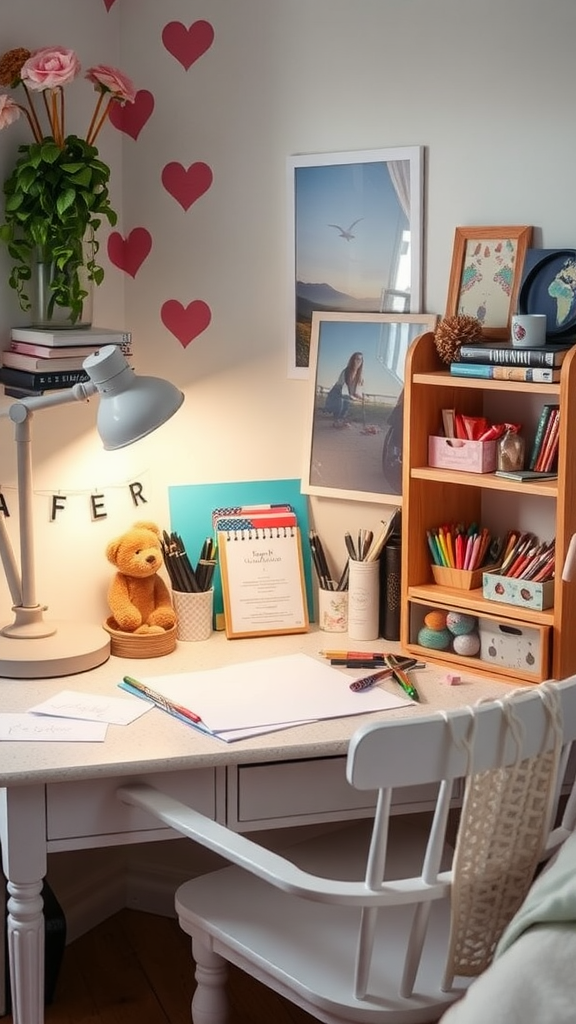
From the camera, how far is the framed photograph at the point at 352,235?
7.32ft

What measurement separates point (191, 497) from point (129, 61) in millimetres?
895

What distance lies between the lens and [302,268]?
7.76ft

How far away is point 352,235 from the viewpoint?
2.29m

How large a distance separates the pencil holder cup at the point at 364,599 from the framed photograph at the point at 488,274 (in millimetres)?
503

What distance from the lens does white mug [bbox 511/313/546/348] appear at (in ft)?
6.48

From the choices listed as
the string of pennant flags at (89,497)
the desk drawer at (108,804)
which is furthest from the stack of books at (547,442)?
the string of pennant flags at (89,497)

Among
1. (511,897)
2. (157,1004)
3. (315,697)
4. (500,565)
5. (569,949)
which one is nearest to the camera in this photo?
(569,949)

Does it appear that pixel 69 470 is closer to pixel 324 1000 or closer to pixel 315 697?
pixel 315 697

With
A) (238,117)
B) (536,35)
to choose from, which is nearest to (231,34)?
(238,117)

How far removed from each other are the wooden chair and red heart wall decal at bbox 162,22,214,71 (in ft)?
4.70

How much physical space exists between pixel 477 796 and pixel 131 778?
580mm

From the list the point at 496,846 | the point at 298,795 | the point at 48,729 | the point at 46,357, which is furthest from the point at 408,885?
the point at 46,357

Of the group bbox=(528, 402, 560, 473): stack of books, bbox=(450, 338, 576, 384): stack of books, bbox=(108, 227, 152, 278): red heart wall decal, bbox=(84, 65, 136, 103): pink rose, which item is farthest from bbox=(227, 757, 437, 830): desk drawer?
bbox=(84, 65, 136, 103): pink rose

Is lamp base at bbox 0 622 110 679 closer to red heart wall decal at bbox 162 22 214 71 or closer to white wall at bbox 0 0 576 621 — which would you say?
white wall at bbox 0 0 576 621
